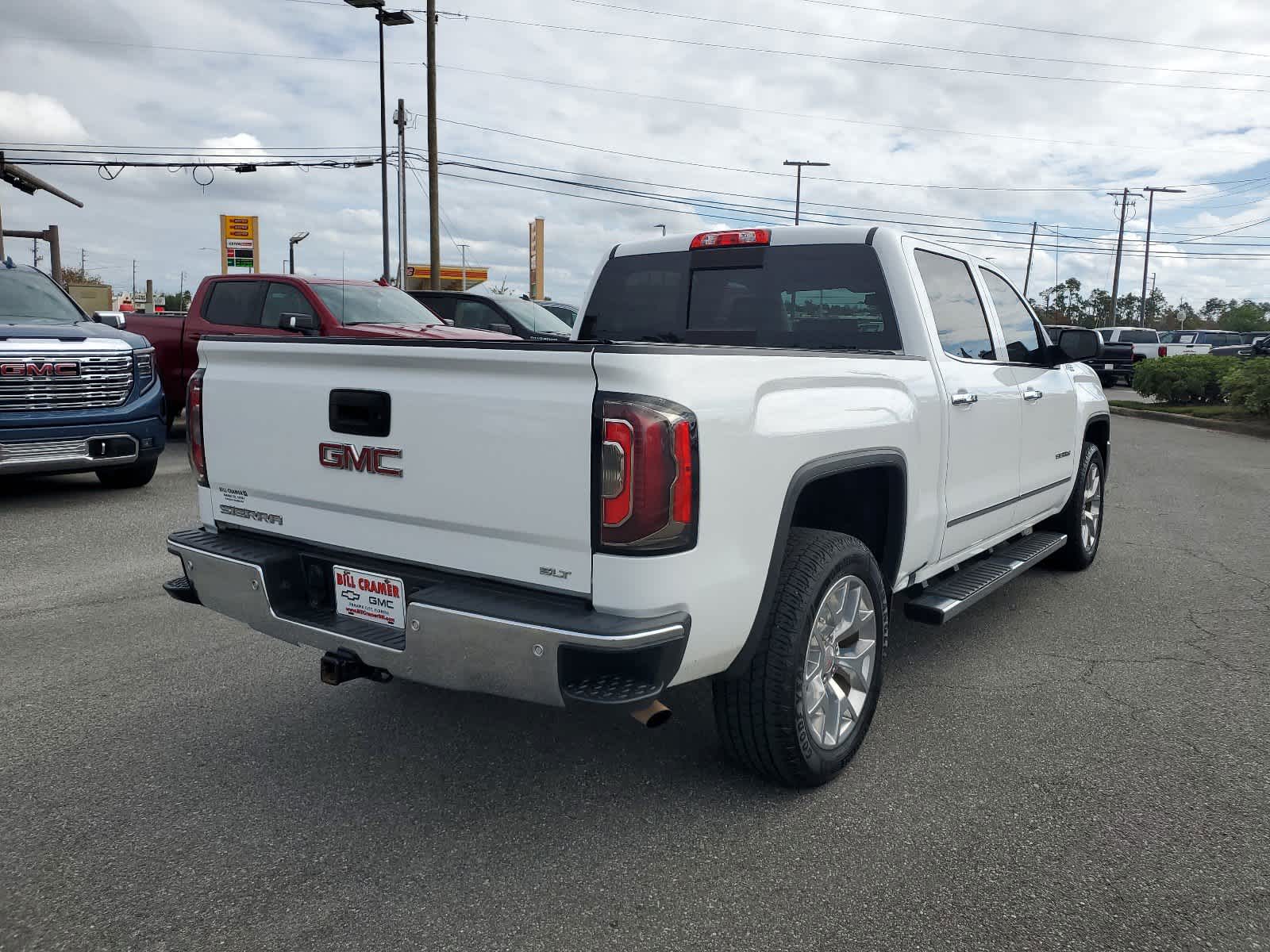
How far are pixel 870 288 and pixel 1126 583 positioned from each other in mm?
3178

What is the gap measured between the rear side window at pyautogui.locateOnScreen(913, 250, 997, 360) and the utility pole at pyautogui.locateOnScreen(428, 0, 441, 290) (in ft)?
65.3

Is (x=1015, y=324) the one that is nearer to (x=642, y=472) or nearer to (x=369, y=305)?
(x=642, y=472)

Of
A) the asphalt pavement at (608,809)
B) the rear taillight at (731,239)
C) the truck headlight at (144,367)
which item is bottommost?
the asphalt pavement at (608,809)

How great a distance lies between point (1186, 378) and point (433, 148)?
Result: 1709 centimetres

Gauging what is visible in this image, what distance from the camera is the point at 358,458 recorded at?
9.93ft

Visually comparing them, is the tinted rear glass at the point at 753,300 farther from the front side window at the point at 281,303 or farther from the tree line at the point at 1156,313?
the tree line at the point at 1156,313

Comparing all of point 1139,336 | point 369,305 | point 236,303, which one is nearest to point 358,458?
point 369,305

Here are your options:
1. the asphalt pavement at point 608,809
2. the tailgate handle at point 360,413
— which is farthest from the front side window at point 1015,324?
the tailgate handle at point 360,413

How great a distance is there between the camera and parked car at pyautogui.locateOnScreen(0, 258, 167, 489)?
762cm

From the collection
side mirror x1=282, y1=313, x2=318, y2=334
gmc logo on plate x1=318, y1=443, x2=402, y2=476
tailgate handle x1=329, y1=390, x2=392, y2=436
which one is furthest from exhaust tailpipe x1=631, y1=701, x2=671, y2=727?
side mirror x1=282, y1=313, x2=318, y2=334

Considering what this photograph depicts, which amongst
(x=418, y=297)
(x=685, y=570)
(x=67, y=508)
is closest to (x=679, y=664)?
(x=685, y=570)

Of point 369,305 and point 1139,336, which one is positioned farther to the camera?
point 1139,336

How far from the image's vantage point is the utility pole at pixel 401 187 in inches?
1148

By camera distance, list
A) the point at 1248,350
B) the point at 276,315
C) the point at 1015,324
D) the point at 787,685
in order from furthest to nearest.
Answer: the point at 1248,350 < the point at 276,315 < the point at 1015,324 < the point at 787,685
